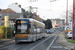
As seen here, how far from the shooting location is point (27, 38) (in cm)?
2323

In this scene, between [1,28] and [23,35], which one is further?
[1,28]

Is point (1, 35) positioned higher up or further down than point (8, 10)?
further down

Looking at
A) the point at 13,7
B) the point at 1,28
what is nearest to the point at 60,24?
the point at 13,7

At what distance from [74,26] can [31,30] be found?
24.7ft

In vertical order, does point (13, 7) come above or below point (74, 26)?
above

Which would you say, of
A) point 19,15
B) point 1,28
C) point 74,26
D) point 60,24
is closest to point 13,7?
point 19,15

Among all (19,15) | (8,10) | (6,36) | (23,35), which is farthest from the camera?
(8,10)

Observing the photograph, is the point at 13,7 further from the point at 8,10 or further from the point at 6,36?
the point at 6,36

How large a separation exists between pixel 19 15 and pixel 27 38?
1887 inches

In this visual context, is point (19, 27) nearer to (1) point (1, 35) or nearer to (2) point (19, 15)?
(1) point (1, 35)

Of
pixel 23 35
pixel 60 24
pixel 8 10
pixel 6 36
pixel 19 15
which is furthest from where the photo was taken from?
pixel 60 24

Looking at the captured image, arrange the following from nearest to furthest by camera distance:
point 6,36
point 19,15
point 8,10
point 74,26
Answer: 1. point 74,26
2. point 6,36
3. point 19,15
4. point 8,10

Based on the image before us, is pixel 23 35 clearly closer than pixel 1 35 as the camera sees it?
Yes

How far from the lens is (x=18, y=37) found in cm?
2316
